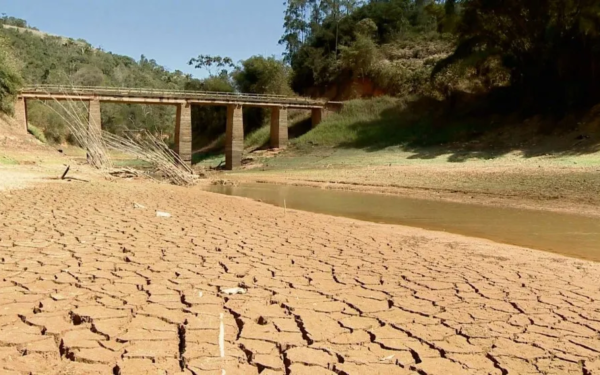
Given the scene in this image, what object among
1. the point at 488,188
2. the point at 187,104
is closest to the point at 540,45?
the point at 488,188

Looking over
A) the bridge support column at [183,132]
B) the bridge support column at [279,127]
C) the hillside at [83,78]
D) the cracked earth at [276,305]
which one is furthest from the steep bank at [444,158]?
the hillside at [83,78]

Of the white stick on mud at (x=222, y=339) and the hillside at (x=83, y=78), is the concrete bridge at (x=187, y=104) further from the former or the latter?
the white stick on mud at (x=222, y=339)

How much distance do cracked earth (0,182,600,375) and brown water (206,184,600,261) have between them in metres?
2.13

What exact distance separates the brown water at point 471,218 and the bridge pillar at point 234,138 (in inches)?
670

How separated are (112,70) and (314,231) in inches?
3010

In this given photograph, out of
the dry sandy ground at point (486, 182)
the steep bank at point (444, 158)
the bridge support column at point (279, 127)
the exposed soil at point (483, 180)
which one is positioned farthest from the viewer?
the bridge support column at point (279, 127)

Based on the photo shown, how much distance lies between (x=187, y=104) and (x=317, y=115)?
422 inches

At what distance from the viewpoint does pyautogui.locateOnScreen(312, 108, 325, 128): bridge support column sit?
125 feet

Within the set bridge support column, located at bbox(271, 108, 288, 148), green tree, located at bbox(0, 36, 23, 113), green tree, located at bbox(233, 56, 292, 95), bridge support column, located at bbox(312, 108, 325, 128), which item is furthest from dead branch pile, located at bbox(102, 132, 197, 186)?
green tree, located at bbox(233, 56, 292, 95)

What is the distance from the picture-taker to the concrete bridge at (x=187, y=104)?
90.2 feet

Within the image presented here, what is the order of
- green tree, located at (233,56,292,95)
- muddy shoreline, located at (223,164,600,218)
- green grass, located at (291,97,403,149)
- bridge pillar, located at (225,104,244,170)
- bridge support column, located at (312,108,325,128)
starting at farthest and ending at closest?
green tree, located at (233,56,292,95) → bridge support column, located at (312,108,325,128) → bridge pillar, located at (225,104,244,170) → green grass, located at (291,97,403,149) → muddy shoreline, located at (223,164,600,218)

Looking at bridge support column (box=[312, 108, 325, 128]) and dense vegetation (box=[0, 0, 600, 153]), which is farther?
bridge support column (box=[312, 108, 325, 128])

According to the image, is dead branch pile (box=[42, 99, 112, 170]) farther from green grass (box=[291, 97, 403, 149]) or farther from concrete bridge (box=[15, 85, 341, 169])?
green grass (box=[291, 97, 403, 149])

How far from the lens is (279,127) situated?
3606 centimetres
